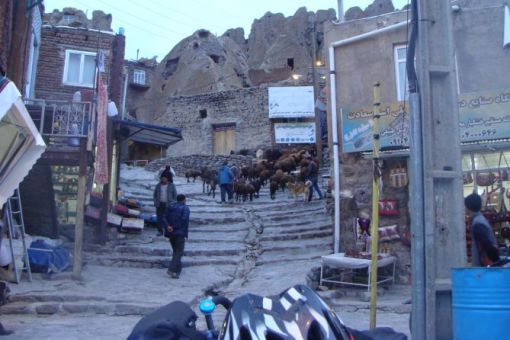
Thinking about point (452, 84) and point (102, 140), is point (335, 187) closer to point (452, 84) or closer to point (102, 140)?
point (102, 140)

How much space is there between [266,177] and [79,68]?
35.0 ft

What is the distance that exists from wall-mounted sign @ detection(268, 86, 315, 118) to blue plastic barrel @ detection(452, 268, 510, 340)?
104 feet

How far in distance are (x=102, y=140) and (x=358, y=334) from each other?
9473mm

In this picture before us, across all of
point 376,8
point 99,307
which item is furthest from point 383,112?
point 376,8

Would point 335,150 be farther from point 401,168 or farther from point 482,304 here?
point 482,304

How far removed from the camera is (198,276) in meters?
11.8

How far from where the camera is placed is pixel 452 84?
466cm

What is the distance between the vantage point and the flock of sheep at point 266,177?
2155 centimetres

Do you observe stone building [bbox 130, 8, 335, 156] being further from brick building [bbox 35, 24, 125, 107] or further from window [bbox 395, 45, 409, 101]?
window [bbox 395, 45, 409, 101]

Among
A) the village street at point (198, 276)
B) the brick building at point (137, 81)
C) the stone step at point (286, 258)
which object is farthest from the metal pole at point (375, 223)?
the brick building at point (137, 81)

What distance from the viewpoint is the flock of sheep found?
70.7 feet

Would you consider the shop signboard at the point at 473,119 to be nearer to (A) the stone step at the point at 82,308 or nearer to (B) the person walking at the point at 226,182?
(A) the stone step at the point at 82,308

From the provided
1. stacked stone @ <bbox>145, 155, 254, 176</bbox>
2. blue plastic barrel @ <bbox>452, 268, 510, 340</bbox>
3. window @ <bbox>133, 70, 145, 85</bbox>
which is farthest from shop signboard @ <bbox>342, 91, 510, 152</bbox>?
window @ <bbox>133, 70, 145, 85</bbox>

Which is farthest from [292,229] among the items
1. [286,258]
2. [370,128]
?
[370,128]
